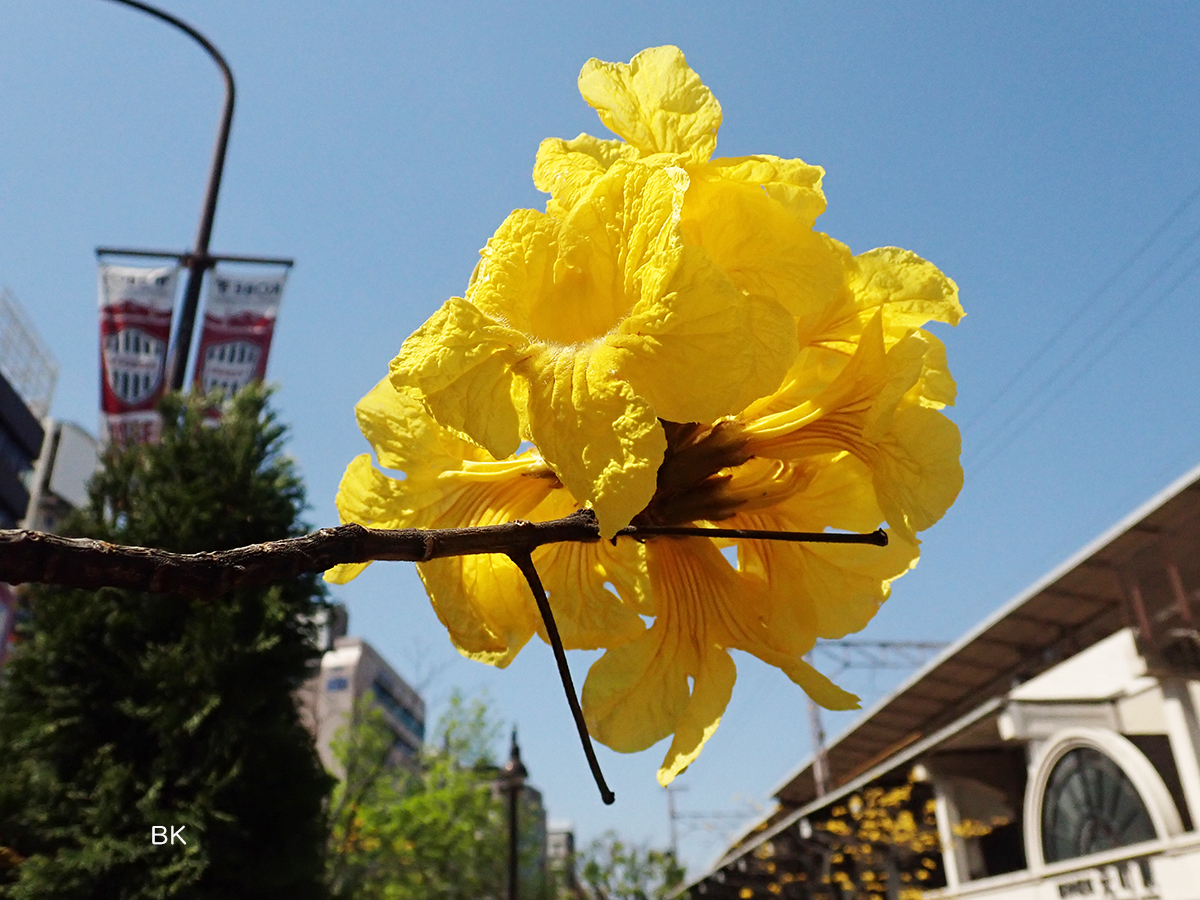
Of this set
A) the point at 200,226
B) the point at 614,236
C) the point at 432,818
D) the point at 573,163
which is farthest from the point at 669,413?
the point at 432,818

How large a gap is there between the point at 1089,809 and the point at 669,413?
1339 cm

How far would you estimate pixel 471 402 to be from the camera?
0.66m

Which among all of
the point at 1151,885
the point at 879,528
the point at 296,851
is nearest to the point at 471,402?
the point at 879,528

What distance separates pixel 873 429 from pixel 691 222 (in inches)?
8.6

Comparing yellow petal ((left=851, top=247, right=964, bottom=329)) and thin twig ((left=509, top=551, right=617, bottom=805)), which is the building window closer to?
yellow petal ((left=851, top=247, right=964, bottom=329))

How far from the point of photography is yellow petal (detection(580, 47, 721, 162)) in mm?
760

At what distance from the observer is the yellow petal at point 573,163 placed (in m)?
0.74

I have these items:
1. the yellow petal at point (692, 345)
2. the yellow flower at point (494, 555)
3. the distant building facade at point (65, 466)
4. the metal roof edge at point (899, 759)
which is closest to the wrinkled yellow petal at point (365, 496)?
the yellow flower at point (494, 555)

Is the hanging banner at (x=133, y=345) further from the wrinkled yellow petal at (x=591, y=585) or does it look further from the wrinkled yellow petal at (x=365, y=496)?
the wrinkled yellow petal at (x=591, y=585)

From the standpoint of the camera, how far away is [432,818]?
2053 centimetres

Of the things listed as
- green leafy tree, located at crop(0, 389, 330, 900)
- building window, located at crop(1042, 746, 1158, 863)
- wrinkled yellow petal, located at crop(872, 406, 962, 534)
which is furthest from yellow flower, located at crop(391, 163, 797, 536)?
building window, located at crop(1042, 746, 1158, 863)

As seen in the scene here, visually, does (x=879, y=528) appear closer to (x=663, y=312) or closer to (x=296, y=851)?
(x=663, y=312)

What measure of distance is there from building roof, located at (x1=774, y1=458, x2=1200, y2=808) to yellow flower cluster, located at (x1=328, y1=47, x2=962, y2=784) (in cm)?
1082

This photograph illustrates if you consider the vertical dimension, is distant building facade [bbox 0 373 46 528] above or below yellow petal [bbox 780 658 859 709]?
above
